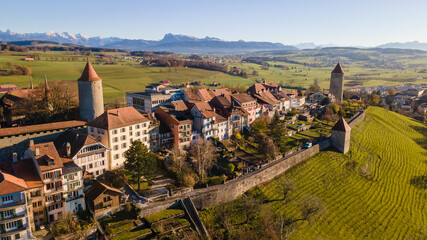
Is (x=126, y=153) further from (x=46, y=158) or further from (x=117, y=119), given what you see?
(x=46, y=158)

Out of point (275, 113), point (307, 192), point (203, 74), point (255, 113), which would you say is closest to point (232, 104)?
point (255, 113)

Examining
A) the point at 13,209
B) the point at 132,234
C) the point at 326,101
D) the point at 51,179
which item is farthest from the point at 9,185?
the point at 326,101

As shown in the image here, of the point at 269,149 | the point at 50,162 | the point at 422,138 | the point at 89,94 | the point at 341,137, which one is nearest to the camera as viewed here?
the point at 50,162

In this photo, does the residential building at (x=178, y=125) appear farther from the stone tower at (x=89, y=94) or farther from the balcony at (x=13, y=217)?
the balcony at (x=13, y=217)

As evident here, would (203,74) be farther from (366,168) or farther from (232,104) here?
(366,168)

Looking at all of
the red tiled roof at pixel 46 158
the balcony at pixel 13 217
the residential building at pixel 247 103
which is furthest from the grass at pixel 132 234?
the residential building at pixel 247 103

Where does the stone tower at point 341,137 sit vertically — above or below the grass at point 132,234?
above
